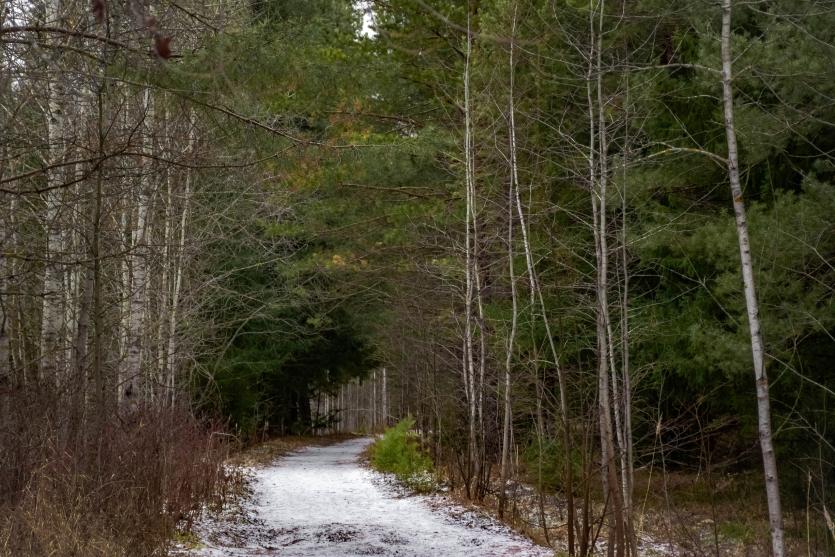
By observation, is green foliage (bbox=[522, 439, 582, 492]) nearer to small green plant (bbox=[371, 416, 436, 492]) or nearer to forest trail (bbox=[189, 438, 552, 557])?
forest trail (bbox=[189, 438, 552, 557])

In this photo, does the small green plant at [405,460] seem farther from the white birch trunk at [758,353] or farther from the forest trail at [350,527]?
the white birch trunk at [758,353]

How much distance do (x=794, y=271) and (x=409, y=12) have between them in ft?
26.7

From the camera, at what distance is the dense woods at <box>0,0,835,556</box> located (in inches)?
238

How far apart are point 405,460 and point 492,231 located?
16.4 ft

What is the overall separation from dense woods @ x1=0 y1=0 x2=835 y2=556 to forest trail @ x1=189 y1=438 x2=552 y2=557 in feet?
1.60

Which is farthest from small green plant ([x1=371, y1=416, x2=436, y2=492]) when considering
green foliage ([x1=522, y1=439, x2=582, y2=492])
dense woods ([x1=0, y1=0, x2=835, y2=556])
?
green foliage ([x1=522, y1=439, x2=582, y2=492])

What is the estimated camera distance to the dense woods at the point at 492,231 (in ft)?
19.8

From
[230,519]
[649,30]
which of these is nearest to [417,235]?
[649,30]

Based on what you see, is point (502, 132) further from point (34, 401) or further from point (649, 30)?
point (34, 401)

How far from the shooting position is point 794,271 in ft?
25.4

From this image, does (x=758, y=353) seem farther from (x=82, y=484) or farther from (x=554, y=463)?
(x=82, y=484)

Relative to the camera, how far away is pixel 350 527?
9.57 meters

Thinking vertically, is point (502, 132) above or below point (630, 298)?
above

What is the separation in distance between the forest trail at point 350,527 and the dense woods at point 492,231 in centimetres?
49
